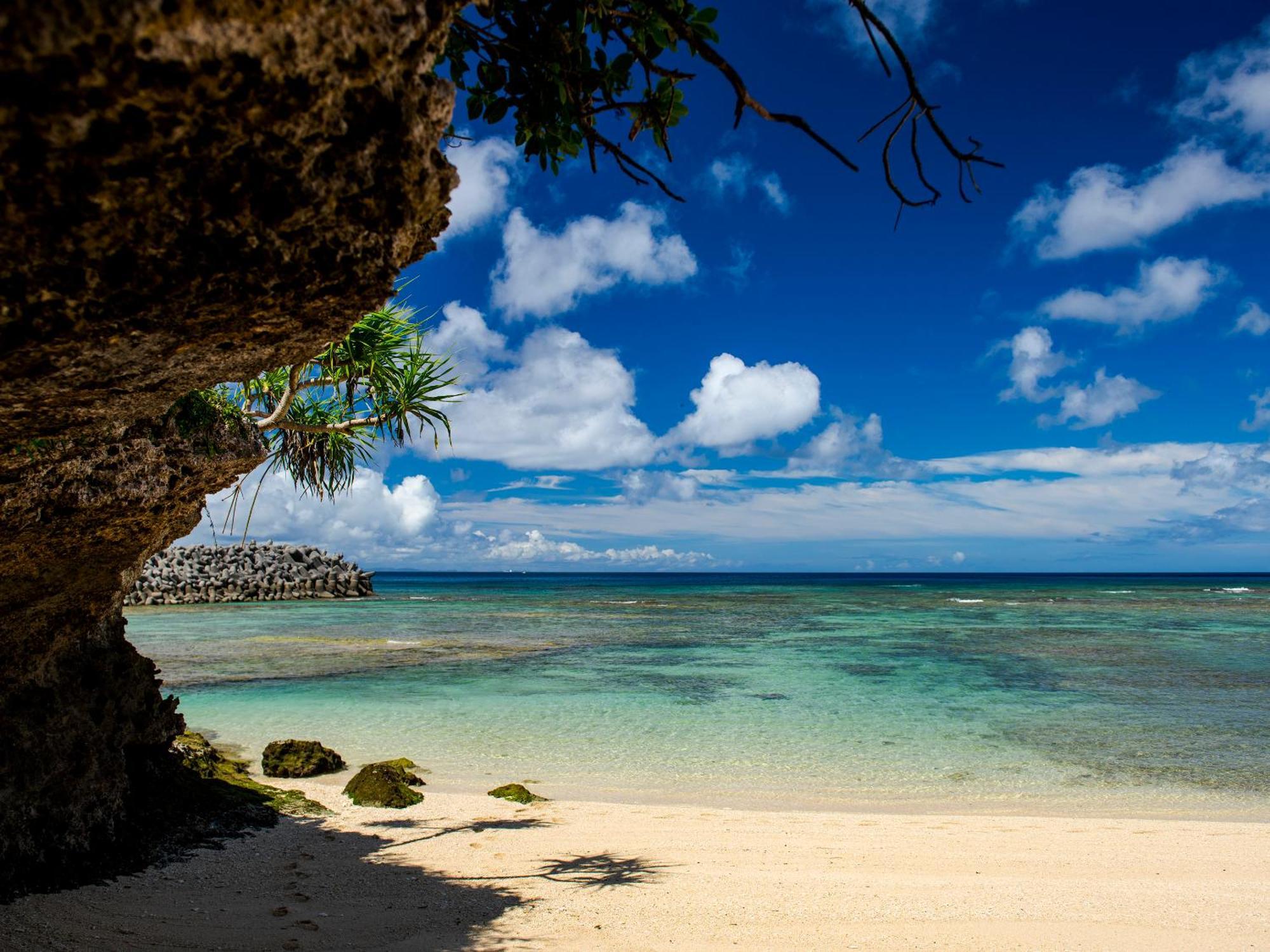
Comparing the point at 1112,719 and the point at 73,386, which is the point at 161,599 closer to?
the point at 1112,719

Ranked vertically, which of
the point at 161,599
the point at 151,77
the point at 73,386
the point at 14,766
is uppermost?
the point at 151,77

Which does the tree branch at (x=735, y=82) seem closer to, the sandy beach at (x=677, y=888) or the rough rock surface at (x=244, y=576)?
the sandy beach at (x=677, y=888)

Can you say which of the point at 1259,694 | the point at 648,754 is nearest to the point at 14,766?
the point at 648,754

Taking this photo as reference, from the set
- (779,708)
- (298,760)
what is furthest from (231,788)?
(779,708)

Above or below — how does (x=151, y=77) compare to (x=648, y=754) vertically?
above

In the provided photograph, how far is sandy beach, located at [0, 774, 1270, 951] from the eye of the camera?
4.36 m

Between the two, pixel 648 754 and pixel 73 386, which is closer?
pixel 73 386

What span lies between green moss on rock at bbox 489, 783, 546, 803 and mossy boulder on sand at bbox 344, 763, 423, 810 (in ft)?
2.46

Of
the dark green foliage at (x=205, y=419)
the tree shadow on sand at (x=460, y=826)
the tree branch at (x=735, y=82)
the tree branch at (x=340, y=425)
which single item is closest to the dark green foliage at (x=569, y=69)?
the tree branch at (x=735, y=82)

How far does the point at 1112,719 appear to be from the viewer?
40.6 feet

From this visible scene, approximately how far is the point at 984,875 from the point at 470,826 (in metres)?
4.11

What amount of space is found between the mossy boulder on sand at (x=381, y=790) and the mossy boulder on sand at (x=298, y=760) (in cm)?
83

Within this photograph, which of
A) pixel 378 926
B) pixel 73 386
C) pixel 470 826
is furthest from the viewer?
pixel 470 826

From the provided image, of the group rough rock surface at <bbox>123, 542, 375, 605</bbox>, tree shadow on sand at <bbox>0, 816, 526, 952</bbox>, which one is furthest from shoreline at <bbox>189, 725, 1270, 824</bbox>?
rough rock surface at <bbox>123, 542, 375, 605</bbox>
